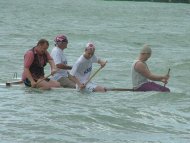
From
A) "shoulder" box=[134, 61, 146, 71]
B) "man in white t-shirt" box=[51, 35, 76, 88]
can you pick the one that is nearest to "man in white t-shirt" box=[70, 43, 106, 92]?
"man in white t-shirt" box=[51, 35, 76, 88]

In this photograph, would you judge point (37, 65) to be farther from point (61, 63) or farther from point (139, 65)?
point (139, 65)

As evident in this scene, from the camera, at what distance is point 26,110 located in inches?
525

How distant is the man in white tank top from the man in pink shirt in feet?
5.78

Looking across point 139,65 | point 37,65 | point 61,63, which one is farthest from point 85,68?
point 139,65

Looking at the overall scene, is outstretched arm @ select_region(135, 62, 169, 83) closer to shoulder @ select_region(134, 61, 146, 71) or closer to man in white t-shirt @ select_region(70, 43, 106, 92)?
shoulder @ select_region(134, 61, 146, 71)

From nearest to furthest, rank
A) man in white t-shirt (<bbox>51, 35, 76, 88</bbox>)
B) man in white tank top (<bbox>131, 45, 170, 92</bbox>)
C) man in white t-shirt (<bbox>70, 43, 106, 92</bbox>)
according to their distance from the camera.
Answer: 1. man in white tank top (<bbox>131, 45, 170, 92</bbox>)
2. man in white t-shirt (<bbox>70, 43, 106, 92</bbox>)
3. man in white t-shirt (<bbox>51, 35, 76, 88</bbox>)

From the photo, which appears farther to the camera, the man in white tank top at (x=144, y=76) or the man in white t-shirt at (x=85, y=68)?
the man in white t-shirt at (x=85, y=68)

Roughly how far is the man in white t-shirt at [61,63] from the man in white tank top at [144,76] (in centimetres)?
140

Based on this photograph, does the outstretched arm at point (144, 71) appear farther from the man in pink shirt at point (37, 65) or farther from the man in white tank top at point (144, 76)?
the man in pink shirt at point (37, 65)

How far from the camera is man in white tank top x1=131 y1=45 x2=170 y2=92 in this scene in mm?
15453

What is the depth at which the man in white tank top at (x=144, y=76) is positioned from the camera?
15.5 meters

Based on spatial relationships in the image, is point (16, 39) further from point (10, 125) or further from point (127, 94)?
point (10, 125)

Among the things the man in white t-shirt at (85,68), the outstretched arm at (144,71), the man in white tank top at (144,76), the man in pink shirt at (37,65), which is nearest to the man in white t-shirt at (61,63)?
the man in white t-shirt at (85,68)

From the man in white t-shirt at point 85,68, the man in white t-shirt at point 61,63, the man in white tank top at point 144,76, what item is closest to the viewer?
the man in white tank top at point 144,76
